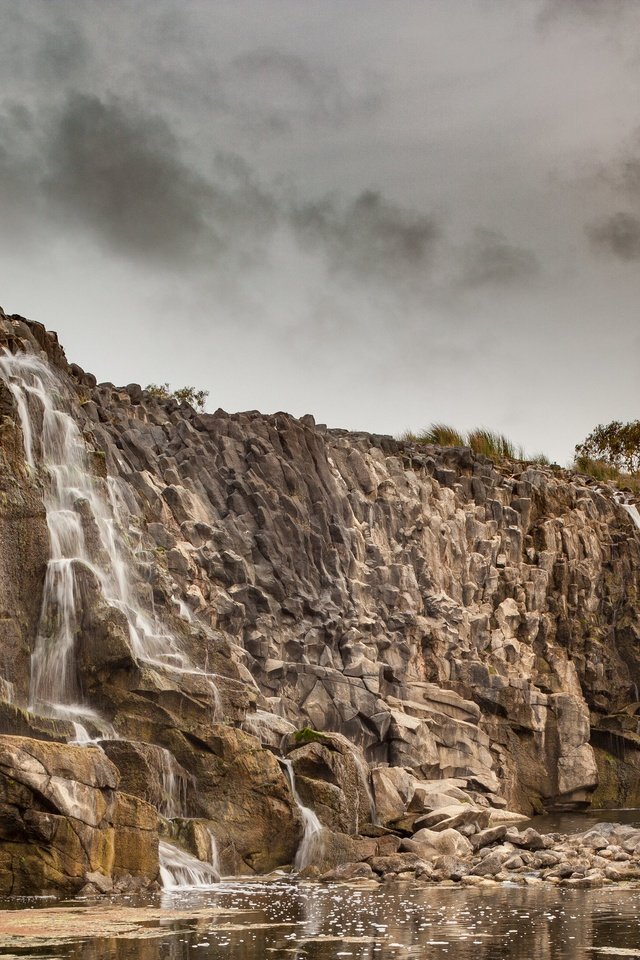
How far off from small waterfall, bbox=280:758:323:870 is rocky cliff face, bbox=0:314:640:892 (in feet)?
1.18

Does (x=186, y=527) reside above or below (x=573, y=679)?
above

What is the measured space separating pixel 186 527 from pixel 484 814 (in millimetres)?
25689

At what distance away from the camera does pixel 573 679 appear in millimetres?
76875

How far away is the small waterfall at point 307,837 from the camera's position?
41.5m

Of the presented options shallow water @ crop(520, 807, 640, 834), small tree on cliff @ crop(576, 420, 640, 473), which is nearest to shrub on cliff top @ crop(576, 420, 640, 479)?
small tree on cliff @ crop(576, 420, 640, 473)

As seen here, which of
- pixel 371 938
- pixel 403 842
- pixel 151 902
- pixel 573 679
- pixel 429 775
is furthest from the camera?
pixel 573 679

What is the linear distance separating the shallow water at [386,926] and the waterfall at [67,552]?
37.0 feet

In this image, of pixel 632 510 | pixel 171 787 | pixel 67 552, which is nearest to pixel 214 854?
pixel 171 787

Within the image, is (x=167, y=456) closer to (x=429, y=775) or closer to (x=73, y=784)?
(x=429, y=775)

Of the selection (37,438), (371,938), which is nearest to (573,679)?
(37,438)

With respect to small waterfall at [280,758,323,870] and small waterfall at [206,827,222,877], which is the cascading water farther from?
small waterfall at [206,827,222,877]

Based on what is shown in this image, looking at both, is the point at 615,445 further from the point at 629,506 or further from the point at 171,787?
the point at 171,787

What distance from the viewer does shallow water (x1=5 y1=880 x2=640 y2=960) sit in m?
22.6

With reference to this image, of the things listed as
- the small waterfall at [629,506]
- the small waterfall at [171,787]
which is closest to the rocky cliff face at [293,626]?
the small waterfall at [171,787]
